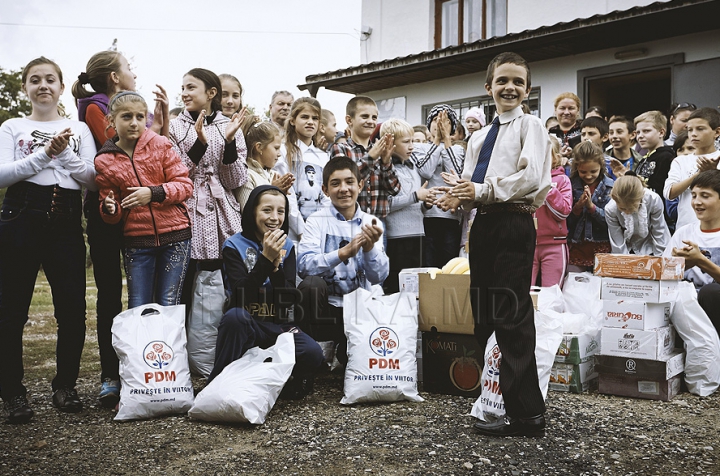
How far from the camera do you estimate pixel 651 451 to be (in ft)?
9.21

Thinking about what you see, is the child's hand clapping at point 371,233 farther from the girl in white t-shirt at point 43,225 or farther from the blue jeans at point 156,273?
the girl in white t-shirt at point 43,225

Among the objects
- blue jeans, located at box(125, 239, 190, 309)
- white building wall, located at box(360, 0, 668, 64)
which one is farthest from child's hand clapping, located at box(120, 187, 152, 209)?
white building wall, located at box(360, 0, 668, 64)

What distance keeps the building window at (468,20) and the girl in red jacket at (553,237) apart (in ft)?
24.1

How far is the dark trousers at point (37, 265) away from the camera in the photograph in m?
3.35

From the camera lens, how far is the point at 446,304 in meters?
3.82

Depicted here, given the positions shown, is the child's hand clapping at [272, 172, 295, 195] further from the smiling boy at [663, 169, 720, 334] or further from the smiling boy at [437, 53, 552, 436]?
the smiling boy at [663, 169, 720, 334]

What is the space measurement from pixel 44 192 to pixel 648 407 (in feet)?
11.8

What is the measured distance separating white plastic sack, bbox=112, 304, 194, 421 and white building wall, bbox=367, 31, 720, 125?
310 inches

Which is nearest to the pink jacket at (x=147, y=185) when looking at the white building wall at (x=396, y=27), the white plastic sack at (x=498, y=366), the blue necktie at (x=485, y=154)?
the blue necktie at (x=485, y=154)

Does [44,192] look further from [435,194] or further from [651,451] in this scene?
[651,451]

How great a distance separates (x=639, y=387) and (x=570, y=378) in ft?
1.30

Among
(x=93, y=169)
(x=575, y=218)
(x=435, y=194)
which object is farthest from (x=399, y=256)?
(x=93, y=169)

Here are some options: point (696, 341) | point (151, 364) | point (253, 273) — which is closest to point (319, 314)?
point (253, 273)

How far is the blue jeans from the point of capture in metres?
3.59
